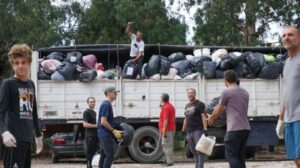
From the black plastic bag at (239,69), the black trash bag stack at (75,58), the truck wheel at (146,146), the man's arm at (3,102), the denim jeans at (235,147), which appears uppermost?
the black trash bag stack at (75,58)

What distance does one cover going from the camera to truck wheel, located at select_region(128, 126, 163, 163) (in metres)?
17.6

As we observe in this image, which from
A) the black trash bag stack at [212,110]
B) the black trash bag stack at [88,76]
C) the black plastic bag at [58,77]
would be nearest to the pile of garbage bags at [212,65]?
the black trash bag stack at [212,110]

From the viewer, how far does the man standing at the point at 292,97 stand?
278 inches

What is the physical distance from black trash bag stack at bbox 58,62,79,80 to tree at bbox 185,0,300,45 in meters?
14.3

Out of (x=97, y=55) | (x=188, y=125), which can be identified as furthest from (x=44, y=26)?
(x=188, y=125)

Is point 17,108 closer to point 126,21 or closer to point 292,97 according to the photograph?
point 292,97

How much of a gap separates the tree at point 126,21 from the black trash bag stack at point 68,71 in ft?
40.7

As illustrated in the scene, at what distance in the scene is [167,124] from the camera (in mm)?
16000

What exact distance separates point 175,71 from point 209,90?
107 cm

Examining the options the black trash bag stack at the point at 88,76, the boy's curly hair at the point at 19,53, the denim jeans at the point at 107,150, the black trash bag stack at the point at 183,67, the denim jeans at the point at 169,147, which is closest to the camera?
the boy's curly hair at the point at 19,53

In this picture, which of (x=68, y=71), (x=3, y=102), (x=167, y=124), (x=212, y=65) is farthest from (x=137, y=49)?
(x=3, y=102)

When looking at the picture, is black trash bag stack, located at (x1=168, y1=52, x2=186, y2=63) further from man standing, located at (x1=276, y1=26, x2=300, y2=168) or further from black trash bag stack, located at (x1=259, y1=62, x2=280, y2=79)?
man standing, located at (x1=276, y1=26, x2=300, y2=168)

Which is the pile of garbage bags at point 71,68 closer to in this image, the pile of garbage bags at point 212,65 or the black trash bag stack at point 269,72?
the pile of garbage bags at point 212,65

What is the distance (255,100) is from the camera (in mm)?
17938
